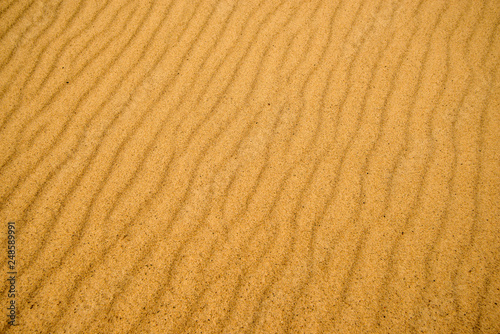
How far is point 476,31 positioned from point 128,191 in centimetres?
292

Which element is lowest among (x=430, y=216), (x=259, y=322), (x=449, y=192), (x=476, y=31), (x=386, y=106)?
(x=259, y=322)

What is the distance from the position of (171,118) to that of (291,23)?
1.28m

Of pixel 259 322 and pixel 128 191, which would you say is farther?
pixel 128 191

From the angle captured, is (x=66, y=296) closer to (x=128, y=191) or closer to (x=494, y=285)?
(x=128, y=191)

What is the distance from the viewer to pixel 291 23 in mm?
2348

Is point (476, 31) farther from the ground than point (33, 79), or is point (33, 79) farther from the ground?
point (476, 31)

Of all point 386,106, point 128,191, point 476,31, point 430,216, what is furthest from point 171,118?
point 476,31

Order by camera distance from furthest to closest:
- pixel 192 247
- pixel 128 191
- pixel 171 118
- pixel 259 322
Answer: pixel 171 118, pixel 128 191, pixel 192 247, pixel 259 322

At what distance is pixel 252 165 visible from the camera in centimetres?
186

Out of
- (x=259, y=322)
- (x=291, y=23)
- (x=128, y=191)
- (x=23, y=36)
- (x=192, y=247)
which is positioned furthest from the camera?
(x=291, y=23)

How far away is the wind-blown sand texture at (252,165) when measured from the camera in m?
1.52

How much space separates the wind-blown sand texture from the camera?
59.7 inches

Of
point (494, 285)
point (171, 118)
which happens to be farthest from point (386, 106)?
point (171, 118)

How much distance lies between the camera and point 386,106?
204 centimetres
